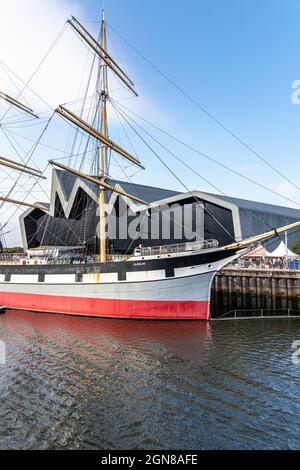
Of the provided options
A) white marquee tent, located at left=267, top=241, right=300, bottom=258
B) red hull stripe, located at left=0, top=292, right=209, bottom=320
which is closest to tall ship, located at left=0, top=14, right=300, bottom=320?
red hull stripe, located at left=0, top=292, right=209, bottom=320

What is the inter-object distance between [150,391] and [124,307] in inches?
425

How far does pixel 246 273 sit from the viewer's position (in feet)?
79.9

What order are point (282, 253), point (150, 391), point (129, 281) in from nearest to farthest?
point (150, 391) < point (129, 281) < point (282, 253)

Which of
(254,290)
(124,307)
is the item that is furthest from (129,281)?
(254,290)

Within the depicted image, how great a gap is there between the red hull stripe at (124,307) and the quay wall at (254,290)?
2.96 meters

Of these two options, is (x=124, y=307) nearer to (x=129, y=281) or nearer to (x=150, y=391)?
(x=129, y=281)

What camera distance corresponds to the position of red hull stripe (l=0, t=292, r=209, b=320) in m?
19.2

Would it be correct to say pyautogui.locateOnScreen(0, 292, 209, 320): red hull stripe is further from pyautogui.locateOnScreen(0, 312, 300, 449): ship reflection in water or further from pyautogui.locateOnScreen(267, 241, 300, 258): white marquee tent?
pyautogui.locateOnScreen(267, 241, 300, 258): white marquee tent

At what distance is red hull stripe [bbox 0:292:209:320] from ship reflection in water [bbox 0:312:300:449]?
10.7 ft

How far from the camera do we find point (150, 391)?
9.09m

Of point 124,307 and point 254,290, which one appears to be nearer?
point 124,307

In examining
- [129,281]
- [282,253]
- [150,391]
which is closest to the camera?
[150,391]

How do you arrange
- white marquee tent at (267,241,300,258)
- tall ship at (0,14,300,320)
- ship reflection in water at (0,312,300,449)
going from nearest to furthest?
1. ship reflection in water at (0,312,300,449)
2. tall ship at (0,14,300,320)
3. white marquee tent at (267,241,300,258)

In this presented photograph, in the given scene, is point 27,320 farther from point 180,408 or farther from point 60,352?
point 180,408
